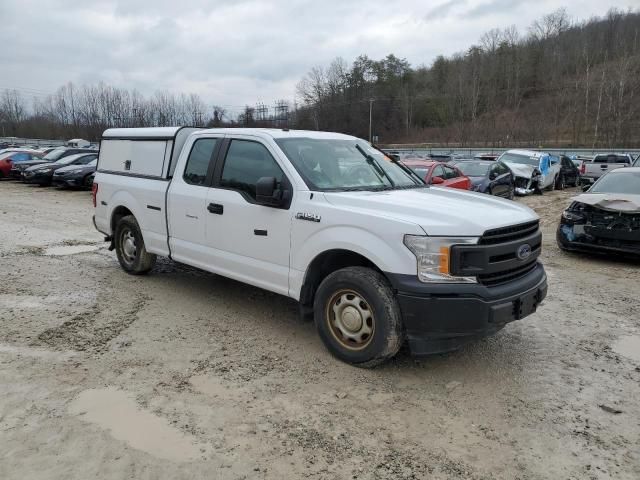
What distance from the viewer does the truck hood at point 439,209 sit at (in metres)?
3.73

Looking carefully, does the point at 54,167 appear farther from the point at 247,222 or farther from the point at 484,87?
the point at 484,87

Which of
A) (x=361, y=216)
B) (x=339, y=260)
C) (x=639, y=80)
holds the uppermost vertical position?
(x=639, y=80)

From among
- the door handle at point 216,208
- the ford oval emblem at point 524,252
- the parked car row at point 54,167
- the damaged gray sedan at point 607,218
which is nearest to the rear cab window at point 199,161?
the door handle at point 216,208

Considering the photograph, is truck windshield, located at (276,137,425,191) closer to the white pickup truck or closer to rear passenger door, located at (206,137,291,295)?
the white pickup truck

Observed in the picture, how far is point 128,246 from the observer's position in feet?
22.9

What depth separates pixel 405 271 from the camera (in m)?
3.77

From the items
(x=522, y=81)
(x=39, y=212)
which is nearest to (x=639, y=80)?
(x=522, y=81)

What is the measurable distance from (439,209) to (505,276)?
0.76 meters

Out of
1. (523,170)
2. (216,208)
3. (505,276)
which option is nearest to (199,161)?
(216,208)

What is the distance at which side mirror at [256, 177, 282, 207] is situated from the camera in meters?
4.41

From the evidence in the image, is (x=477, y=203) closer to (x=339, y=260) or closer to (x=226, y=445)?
(x=339, y=260)

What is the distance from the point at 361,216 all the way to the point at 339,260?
0.61m

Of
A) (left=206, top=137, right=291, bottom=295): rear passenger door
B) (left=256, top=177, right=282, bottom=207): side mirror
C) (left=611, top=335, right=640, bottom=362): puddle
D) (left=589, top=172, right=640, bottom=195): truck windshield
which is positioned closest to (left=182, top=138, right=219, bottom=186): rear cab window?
(left=206, top=137, right=291, bottom=295): rear passenger door

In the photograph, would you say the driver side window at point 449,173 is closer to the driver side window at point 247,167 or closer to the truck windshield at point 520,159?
the truck windshield at point 520,159
